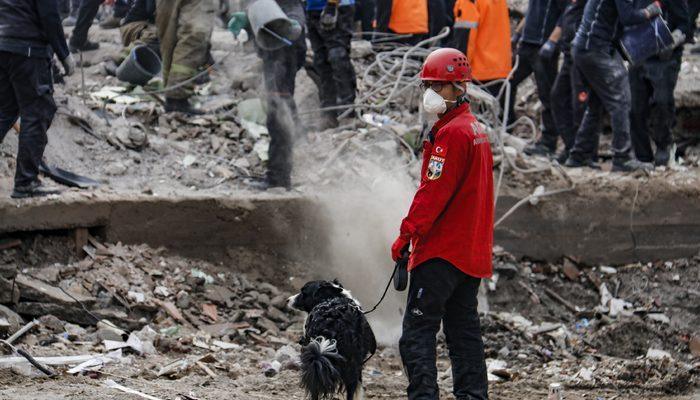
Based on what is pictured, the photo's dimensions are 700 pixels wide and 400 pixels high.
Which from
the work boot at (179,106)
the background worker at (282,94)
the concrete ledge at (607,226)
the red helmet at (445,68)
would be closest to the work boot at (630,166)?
the concrete ledge at (607,226)

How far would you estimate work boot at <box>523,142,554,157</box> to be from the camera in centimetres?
1138

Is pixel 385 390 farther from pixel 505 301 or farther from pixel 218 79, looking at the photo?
pixel 218 79

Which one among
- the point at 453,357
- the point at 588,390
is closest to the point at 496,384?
the point at 588,390

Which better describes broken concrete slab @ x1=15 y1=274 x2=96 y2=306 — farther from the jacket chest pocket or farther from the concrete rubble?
the jacket chest pocket

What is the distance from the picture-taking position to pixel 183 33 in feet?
35.0

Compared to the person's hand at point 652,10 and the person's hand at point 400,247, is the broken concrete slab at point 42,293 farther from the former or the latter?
the person's hand at point 652,10

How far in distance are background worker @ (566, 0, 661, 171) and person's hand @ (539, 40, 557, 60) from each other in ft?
2.17

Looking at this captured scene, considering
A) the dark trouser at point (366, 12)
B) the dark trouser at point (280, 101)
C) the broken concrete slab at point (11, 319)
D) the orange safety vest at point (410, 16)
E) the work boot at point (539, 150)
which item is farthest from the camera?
the dark trouser at point (366, 12)

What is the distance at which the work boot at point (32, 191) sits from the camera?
8.22 metres

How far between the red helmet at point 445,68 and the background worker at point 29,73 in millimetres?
3570

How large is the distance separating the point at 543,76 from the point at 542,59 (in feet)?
0.77

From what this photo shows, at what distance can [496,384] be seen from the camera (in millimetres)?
7258

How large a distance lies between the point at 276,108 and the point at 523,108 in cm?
536

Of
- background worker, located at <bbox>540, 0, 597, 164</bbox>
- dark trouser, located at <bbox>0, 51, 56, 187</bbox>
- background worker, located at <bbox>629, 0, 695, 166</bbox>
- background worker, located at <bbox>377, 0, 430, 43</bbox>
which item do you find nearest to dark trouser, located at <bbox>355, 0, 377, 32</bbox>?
background worker, located at <bbox>377, 0, 430, 43</bbox>
